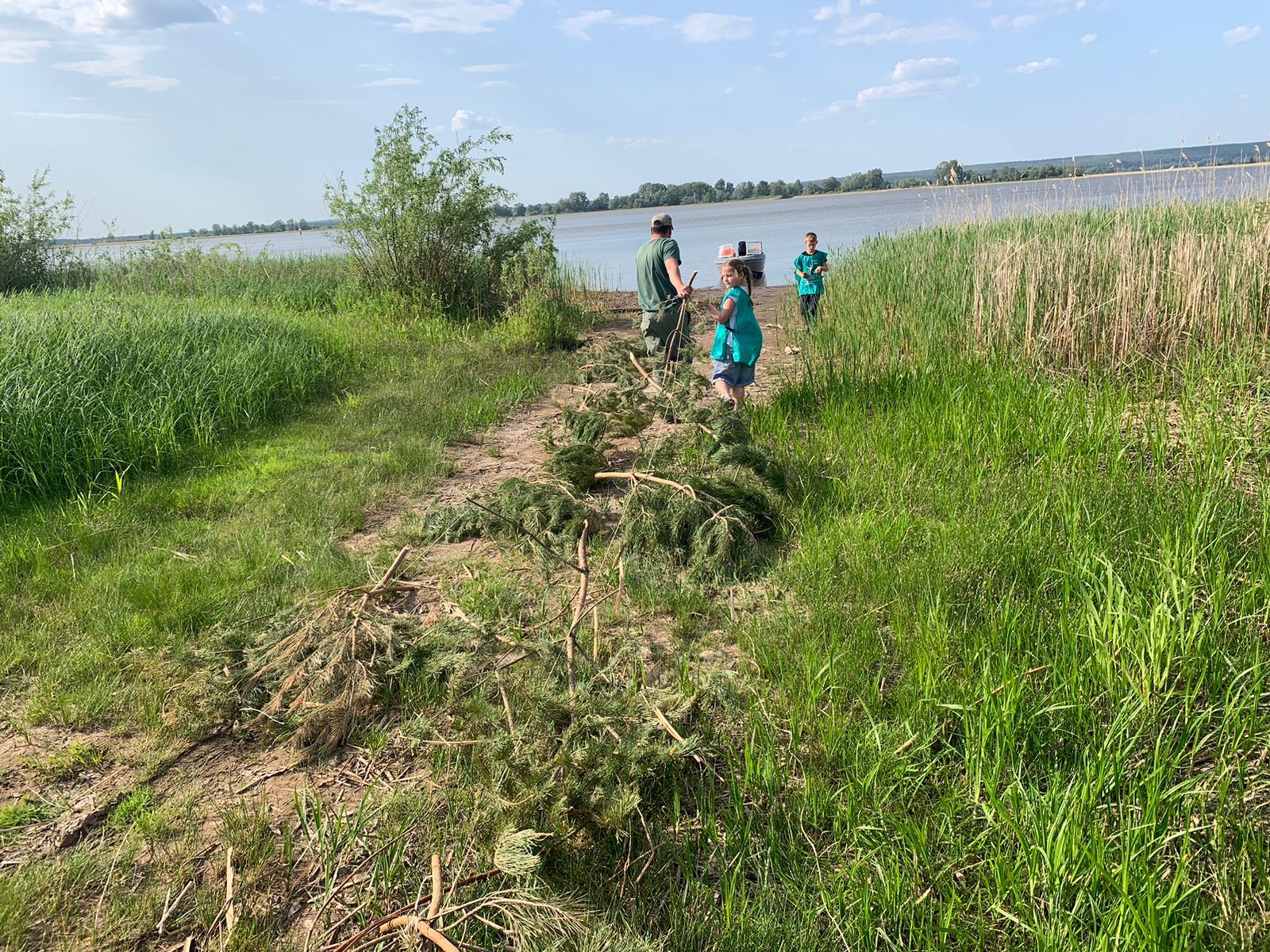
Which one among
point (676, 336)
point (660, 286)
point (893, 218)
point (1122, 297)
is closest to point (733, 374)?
point (676, 336)

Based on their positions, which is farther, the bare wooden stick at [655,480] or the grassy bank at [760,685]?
the bare wooden stick at [655,480]

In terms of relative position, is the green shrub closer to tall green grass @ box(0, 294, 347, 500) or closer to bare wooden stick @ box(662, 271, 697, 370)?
tall green grass @ box(0, 294, 347, 500)

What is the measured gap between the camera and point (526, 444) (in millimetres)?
7453

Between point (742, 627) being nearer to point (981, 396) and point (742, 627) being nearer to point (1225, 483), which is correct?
point (1225, 483)

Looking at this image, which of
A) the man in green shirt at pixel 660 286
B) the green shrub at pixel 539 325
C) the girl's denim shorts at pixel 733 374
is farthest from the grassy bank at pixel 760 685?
the green shrub at pixel 539 325

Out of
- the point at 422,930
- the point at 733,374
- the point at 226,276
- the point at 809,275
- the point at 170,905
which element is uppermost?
the point at 226,276

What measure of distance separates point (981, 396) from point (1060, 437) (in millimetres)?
1016

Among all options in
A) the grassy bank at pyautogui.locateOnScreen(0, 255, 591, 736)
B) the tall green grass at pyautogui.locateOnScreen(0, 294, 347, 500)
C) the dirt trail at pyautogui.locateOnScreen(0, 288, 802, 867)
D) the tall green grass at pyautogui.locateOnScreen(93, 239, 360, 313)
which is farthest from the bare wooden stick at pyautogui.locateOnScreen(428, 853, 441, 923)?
the tall green grass at pyautogui.locateOnScreen(93, 239, 360, 313)

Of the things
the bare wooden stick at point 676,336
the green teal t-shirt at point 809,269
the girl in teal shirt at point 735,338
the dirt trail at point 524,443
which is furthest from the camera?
the green teal t-shirt at point 809,269

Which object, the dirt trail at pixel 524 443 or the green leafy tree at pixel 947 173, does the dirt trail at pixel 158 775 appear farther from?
the green leafy tree at pixel 947 173

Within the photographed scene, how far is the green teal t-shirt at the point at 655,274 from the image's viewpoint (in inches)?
333

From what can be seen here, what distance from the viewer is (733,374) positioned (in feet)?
23.2

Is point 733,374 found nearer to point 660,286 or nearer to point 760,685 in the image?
point 660,286

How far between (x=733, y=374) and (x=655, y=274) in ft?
6.80
